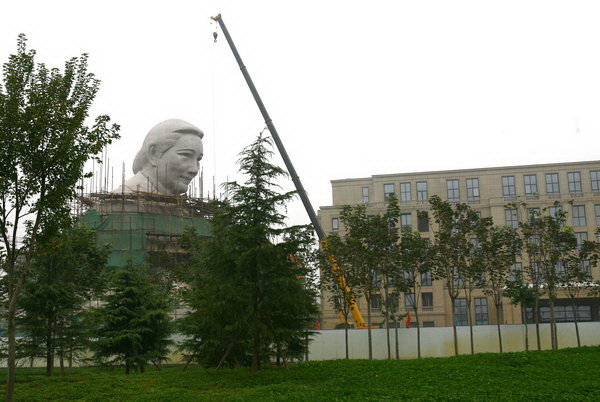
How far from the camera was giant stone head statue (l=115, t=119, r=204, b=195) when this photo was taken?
49.3 m

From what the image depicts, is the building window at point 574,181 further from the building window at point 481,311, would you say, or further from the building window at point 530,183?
the building window at point 481,311

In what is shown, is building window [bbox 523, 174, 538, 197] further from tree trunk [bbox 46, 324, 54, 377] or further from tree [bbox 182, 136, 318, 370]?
tree trunk [bbox 46, 324, 54, 377]

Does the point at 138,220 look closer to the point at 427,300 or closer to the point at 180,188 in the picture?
the point at 180,188

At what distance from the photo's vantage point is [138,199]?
4475 centimetres

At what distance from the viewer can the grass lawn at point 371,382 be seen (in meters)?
14.2

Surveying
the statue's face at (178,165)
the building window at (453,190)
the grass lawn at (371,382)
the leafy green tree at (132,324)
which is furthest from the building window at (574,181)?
the leafy green tree at (132,324)

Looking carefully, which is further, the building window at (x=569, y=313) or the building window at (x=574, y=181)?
the building window at (x=574, y=181)

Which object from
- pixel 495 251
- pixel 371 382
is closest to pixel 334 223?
pixel 495 251

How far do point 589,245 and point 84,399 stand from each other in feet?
70.4

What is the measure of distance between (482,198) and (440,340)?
24748 mm

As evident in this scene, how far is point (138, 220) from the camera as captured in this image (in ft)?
144

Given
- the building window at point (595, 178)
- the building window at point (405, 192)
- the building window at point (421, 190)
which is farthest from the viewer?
the building window at point (405, 192)

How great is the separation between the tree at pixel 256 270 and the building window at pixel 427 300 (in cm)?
3108

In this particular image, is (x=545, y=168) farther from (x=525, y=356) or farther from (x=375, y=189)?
(x=525, y=356)
